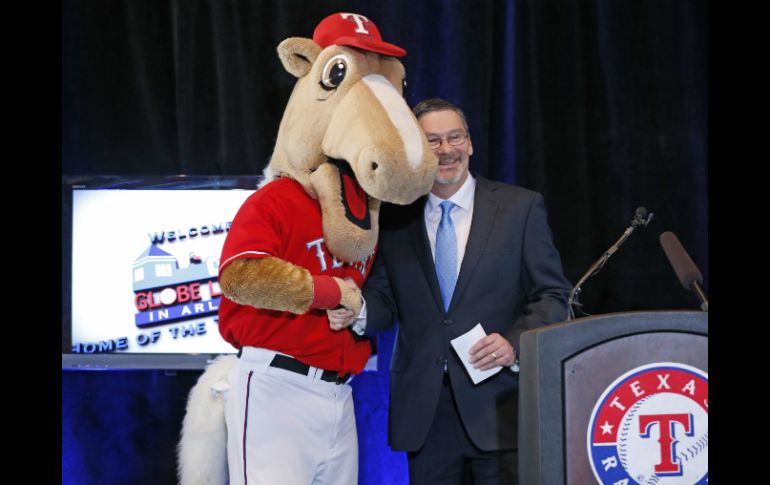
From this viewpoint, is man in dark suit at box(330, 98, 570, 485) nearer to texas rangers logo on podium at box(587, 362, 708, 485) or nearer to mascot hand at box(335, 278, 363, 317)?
mascot hand at box(335, 278, 363, 317)

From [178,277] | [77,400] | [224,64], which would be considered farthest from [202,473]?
[224,64]

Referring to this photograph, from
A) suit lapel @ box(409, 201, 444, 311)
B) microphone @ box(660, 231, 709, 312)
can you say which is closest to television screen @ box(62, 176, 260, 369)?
suit lapel @ box(409, 201, 444, 311)

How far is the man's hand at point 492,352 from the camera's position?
86.7 inches

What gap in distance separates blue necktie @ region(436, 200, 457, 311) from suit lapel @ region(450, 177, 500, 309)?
4cm

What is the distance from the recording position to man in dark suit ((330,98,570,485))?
232 centimetres

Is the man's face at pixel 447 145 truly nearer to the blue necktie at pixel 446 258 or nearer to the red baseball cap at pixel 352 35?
the blue necktie at pixel 446 258

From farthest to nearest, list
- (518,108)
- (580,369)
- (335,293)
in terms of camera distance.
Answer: (518,108) < (335,293) < (580,369)

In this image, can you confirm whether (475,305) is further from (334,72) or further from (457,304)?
(334,72)

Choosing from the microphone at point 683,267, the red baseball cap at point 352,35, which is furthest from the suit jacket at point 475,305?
the red baseball cap at point 352,35

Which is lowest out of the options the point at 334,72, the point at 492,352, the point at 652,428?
the point at 652,428

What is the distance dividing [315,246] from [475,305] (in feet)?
1.81

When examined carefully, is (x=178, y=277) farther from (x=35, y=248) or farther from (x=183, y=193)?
(x=35, y=248)

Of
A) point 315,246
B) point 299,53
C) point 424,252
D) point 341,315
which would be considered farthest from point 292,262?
point 299,53

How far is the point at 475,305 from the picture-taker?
236 cm
